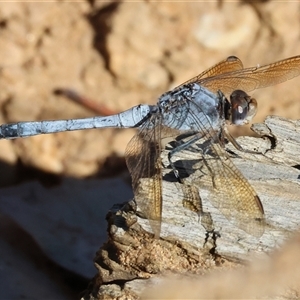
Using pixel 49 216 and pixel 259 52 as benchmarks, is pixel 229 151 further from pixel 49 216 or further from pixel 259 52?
pixel 259 52

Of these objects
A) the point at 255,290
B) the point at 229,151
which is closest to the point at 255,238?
the point at 255,290

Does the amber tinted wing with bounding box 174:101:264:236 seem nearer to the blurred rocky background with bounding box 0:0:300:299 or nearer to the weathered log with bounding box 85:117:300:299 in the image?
the weathered log with bounding box 85:117:300:299

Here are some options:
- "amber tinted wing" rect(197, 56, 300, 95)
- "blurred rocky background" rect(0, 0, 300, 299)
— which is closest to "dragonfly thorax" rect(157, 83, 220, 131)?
"amber tinted wing" rect(197, 56, 300, 95)

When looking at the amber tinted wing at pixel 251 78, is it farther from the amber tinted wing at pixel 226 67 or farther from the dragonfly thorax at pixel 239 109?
the dragonfly thorax at pixel 239 109

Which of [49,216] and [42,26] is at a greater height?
[42,26]

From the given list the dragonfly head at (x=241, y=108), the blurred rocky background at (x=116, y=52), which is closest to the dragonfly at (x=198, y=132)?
the dragonfly head at (x=241, y=108)

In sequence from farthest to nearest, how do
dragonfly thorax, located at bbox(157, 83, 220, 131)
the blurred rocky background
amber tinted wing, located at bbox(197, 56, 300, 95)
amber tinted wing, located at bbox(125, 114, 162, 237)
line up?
1. the blurred rocky background
2. amber tinted wing, located at bbox(197, 56, 300, 95)
3. dragonfly thorax, located at bbox(157, 83, 220, 131)
4. amber tinted wing, located at bbox(125, 114, 162, 237)

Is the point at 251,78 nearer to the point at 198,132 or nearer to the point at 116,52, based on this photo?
the point at 198,132
